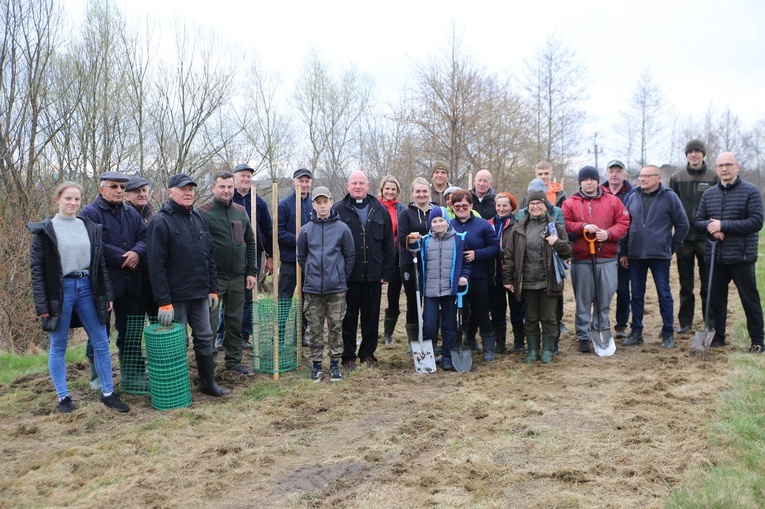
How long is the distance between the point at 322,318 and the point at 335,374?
604 millimetres

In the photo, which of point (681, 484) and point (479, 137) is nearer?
point (681, 484)

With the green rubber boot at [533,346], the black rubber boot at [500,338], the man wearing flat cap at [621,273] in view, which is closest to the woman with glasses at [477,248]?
the green rubber boot at [533,346]

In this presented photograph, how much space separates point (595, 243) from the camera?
695cm

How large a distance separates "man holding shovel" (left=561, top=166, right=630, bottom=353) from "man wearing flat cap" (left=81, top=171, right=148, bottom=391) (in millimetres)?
4849

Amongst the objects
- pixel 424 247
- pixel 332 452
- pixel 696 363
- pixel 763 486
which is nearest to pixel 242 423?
pixel 332 452

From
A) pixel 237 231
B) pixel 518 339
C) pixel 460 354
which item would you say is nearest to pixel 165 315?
pixel 237 231

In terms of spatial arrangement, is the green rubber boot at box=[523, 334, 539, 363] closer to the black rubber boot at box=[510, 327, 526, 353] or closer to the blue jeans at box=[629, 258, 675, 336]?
the black rubber boot at box=[510, 327, 526, 353]

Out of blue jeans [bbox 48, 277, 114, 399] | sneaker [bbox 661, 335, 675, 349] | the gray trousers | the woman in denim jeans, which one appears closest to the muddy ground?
blue jeans [bbox 48, 277, 114, 399]

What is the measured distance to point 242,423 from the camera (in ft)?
16.1

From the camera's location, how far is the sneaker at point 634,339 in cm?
725

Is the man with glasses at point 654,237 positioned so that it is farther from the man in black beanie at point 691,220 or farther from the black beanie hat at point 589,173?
the black beanie hat at point 589,173

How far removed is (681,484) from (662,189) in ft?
14.9

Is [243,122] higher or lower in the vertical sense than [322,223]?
higher

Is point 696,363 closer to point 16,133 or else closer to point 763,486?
point 763,486
